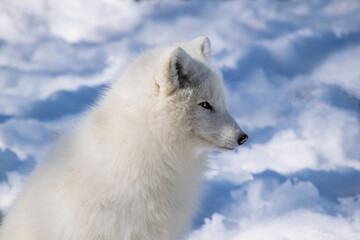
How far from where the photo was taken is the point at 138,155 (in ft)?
7.76

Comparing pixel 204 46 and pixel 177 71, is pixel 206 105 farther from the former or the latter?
pixel 204 46

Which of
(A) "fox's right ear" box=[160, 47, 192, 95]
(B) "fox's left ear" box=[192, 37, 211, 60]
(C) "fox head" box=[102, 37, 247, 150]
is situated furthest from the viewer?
(B) "fox's left ear" box=[192, 37, 211, 60]

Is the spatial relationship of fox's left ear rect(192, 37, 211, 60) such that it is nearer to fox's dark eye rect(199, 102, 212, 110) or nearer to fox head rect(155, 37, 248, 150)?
fox head rect(155, 37, 248, 150)

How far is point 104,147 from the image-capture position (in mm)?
2408

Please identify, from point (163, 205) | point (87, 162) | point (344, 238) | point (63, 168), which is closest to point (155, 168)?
point (163, 205)

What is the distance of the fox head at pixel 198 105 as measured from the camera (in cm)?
232

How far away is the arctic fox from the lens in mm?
2348

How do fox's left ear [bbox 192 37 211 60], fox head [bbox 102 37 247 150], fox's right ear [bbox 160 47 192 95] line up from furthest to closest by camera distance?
fox's left ear [bbox 192 37 211 60] → fox head [bbox 102 37 247 150] → fox's right ear [bbox 160 47 192 95]

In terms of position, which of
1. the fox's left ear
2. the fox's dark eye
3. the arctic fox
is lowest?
the arctic fox

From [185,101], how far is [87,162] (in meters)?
0.67

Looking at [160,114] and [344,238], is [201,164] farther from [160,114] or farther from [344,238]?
[344,238]

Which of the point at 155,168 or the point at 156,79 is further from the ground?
the point at 156,79

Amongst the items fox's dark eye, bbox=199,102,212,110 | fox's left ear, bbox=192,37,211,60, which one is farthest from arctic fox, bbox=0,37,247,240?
fox's left ear, bbox=192,37,211,60

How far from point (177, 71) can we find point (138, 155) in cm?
52
